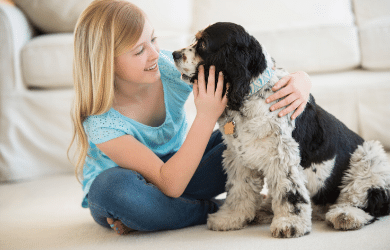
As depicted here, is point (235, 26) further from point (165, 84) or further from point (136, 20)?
point (165, 84)

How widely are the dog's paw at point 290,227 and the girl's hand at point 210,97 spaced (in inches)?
20.1

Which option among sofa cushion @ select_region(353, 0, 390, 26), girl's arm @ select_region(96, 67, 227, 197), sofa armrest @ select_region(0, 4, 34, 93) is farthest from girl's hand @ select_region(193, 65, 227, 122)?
sofa cushion @ select_region(353, 0, 390, 26)

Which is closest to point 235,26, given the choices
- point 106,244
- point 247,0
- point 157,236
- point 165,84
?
point 165,84

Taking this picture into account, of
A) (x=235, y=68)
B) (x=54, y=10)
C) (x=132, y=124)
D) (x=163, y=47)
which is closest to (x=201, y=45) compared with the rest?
(x=235, y=68)

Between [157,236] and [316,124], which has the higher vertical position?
[316,124]

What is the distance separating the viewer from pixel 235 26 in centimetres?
159

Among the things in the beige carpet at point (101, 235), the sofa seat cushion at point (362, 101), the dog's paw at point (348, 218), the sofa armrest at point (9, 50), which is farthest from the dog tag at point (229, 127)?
Result: the sofa armrest at point (9, 50)

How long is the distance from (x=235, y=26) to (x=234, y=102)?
1.04 ft

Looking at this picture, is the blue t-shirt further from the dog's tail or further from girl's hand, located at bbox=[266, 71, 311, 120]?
the dog's tail

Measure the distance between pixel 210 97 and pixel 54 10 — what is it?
230 centimetres

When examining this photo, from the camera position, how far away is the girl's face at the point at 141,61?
1802mm

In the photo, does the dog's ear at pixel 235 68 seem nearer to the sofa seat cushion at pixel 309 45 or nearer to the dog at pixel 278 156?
the dog at pixel 278 156

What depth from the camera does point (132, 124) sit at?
1.89 m

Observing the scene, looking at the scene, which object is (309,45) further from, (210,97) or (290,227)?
(290,227)
